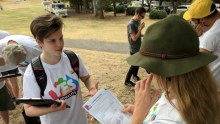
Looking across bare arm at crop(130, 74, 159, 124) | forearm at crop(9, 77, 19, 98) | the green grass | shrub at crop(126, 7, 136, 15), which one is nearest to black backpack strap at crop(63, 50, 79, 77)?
bare arm at crop(130, 74, 159, 124)

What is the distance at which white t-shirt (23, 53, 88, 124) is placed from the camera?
7.82 ft

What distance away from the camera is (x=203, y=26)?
3.25 m

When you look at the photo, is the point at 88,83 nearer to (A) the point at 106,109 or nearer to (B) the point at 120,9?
(A) the point at 106,109

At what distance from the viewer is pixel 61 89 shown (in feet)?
8.12

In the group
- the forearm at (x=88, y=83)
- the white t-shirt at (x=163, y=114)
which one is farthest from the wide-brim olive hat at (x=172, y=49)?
the forearm at (x=88, y=83)

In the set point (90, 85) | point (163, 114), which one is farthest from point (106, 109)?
point (163, 114)

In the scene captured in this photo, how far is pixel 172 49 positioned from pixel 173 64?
0.23 ft

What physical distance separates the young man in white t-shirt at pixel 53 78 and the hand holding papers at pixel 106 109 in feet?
0.89

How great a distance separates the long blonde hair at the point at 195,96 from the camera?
4.46ft

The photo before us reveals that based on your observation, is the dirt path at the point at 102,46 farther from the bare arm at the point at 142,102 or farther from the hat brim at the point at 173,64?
the hat brim at the point at 173,64

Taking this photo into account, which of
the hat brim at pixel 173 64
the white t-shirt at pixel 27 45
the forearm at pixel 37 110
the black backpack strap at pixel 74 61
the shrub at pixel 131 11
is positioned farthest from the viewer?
the shrub at pixel 131 11

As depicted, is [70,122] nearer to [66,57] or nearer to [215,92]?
[66,57]

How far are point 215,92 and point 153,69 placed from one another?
1.10 ft

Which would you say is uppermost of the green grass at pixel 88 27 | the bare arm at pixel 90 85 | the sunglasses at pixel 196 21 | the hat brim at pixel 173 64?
the sunglasses at pixel 196 21
